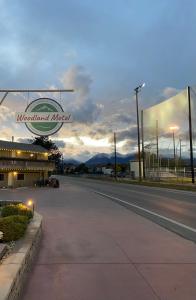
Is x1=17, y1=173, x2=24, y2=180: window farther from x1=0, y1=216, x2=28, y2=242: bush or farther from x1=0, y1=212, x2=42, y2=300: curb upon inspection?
x1=0, y1=212, x2=42, y2=300: curb

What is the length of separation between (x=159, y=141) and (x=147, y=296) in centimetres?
9481

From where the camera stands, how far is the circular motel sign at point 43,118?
16.8 meters

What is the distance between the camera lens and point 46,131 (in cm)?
1683

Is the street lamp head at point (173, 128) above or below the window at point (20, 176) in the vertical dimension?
above

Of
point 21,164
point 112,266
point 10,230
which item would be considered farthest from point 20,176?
point 112,266

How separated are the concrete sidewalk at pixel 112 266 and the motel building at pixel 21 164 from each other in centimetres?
5404

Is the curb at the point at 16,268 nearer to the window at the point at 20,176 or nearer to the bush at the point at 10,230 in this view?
the bush at the point at 10,230

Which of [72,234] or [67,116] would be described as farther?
[67,116]

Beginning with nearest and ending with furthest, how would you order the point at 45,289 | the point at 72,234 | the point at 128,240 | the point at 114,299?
the point at 114,299 < the point at 45,289 < the point at 128,240 < the point at 72,234

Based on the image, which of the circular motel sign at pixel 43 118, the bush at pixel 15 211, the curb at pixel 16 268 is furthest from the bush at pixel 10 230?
the circular motel sign at pixel 43 118

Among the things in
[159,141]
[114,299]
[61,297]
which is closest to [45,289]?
[61,297]

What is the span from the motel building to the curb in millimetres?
57064

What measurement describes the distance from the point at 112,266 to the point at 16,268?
93.9 inches

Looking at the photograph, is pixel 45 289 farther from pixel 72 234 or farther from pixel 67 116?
pixel 67 116
